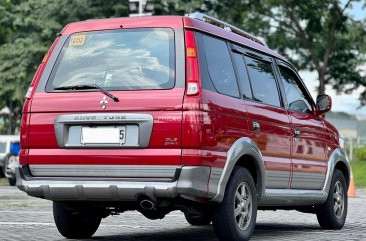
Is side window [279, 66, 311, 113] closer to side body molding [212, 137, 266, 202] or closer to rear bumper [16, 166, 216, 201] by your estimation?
side body molding [212, 137, 266, 202]

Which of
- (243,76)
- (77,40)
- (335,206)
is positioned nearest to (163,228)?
(335,206)

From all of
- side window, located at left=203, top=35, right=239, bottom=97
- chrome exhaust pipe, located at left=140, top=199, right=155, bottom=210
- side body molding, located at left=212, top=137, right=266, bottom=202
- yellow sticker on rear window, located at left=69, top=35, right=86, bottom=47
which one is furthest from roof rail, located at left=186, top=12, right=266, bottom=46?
chrome exhaust pipe, located at left=140, top=199, right=155, bottom=210

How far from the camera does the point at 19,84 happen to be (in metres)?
34.1

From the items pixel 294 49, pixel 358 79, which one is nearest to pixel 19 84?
pixel 294 49

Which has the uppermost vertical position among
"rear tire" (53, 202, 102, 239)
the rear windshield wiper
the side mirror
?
the side mirror

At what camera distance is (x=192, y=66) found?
294 inches

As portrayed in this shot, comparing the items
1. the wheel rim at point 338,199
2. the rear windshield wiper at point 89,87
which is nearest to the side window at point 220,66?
the rear windshield wiper at point 89,87

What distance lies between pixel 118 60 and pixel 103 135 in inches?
27.1

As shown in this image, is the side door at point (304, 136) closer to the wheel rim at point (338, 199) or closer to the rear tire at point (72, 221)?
the wheel rim at point (338, 199)

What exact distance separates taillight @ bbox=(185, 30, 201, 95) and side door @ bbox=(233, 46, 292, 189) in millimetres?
871

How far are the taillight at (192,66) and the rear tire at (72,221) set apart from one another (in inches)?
72.2

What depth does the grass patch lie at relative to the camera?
28.1 m

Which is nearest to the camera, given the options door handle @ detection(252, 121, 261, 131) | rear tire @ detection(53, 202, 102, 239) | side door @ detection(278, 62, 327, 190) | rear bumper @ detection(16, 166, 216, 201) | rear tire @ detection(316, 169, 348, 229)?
rear bumper @ detection(16, 166, 216, 201)

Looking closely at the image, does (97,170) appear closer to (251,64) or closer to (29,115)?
(29,115)
